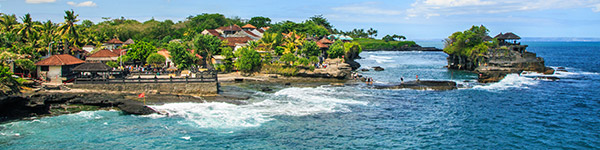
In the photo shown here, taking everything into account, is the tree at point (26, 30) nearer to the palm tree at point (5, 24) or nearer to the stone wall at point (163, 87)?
the palm tree at point (5, 24)

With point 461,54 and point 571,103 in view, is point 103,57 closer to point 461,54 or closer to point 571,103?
point 571,103

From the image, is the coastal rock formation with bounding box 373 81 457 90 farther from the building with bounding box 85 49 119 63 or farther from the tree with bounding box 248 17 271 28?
the tree with bounding box 248 17 271 28

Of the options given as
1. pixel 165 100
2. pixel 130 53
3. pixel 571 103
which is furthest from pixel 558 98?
pixel 130 53

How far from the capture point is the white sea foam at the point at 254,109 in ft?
111

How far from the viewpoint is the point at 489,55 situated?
265 ft

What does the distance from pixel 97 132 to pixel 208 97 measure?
1350 cm

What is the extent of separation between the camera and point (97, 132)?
30609mm

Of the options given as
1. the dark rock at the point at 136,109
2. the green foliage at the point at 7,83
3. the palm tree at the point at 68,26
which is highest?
the palm tree at the point at 68,26

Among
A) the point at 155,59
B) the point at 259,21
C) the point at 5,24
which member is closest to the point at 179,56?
the point at 155,59

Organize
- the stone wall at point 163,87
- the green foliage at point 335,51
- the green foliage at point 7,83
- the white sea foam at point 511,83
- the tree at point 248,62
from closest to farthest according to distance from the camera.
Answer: the green foliage at point 7,83 → the stone wall at point 163,87 → the white sea foam at point 511,83 → the tree at point 248,62 → the green foliage at point 335,51

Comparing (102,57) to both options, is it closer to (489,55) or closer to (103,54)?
(103,54)

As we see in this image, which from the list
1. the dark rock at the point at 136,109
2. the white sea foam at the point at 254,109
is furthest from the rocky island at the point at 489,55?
the dark rock at the point at 136,109

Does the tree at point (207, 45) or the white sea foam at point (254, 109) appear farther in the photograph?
the tree at point (207, 45)

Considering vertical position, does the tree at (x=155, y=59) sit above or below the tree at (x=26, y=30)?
below
